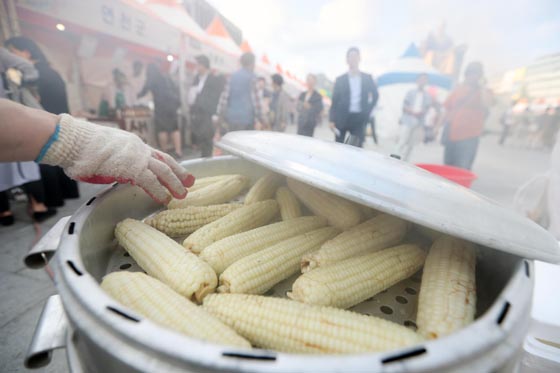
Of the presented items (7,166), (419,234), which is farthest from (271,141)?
(7,166)

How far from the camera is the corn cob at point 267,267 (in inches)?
37.6

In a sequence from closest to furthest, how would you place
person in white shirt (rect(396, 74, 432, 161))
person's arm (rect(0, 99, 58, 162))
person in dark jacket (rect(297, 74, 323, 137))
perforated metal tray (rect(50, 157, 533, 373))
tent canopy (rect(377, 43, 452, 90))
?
1. perforated metal tray (rect(50, 157, 533, 373))
2. person's arm (rect(0, 99, 58, 162))
3. person in dark jacket (rect(297, 74, 323, 137))
4. person in white shirt (rect(396, 74, 432, 161))
5. tent canopy (rect(377, 43, 452, 90))

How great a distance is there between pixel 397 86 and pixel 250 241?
15.1 metres

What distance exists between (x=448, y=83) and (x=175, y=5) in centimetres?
1431

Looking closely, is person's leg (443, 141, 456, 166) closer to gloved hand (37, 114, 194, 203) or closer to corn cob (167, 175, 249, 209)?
corn cob (167, 175, 249, 209)

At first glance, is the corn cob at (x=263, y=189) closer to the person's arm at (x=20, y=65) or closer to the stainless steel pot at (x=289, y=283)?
the stainless steel pot at (x=289, y=283)

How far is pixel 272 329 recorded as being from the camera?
0.76 metres

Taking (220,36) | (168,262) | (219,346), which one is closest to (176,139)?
(220,36)

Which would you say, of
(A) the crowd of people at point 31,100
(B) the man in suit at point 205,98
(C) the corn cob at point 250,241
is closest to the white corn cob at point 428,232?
(C) the corn cob at point 250,241

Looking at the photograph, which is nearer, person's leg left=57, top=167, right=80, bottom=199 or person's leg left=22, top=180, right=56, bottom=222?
person's leg left=22, top=180, right=56, bottom=222

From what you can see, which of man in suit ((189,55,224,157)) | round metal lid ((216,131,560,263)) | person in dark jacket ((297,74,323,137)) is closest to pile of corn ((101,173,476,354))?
round metal lid ((216,131,560,263))

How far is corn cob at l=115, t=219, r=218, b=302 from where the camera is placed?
91 cm

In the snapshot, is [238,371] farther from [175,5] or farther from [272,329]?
[175,5]

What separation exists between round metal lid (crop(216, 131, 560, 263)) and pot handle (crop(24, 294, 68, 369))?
31.6 inches
